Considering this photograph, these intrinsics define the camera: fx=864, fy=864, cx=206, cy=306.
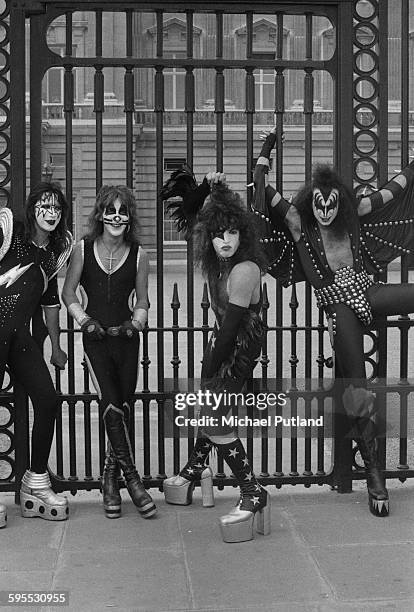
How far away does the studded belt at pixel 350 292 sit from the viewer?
5.23 m

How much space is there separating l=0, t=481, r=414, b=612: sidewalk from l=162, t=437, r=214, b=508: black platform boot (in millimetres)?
61

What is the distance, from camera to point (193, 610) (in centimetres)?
383

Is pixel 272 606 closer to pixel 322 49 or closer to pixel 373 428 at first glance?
pixel 373 428

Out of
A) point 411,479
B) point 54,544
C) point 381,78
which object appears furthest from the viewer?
point 411,479

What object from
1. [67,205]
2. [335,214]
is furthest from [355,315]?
[67,205]

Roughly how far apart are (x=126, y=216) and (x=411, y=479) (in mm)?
2739

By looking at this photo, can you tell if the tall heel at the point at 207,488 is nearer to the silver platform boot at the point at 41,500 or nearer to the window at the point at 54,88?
the silver platform boot at the point at 41,500

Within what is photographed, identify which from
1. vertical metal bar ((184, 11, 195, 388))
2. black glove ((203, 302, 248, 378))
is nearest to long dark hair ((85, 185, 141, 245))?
vertical metal bar ((184, 11, 195, 388))

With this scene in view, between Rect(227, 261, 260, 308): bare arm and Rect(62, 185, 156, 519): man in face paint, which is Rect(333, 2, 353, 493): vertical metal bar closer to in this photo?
Rect(227, 261, 260, 308): bare arm

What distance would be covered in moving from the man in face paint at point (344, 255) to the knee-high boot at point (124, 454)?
1331 millimetres

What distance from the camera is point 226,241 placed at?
4684mm

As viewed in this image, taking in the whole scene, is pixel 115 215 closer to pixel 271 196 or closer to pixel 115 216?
pixel 115 216

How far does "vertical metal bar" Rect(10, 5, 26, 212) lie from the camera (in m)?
5.32

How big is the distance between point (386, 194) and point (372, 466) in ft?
5.49
